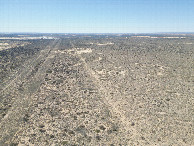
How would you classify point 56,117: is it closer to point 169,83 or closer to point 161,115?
point 161,115

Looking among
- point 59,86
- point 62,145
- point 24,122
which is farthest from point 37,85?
point 62,145

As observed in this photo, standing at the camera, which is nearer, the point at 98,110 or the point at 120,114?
the point at 120,114

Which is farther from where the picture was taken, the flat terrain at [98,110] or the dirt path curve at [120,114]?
the flat terrain at [98,110]

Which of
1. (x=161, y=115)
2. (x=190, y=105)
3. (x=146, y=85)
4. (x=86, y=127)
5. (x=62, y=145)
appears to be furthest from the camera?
(x=146, y=85)

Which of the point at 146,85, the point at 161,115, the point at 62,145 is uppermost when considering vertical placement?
the point at 146,85

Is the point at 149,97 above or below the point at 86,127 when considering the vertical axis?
above

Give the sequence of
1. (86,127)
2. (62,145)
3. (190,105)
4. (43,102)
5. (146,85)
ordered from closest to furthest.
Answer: (62,145) < (86,127) < (190,105) < (43,102) < (146,85)

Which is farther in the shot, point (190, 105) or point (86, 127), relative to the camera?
point (190, 105)

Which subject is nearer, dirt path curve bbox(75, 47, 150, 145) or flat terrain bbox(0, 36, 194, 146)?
dirt path curve bbox(75, 47, 150, 145)

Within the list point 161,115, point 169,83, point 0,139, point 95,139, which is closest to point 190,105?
point 161,115

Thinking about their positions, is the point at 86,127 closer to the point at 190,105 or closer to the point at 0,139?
the point at 0,139
